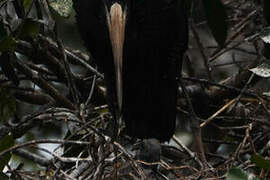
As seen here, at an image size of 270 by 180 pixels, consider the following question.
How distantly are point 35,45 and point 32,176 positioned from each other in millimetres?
825

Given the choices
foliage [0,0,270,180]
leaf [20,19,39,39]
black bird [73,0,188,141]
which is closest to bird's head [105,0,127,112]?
Result: black bird [73,0,188,141]

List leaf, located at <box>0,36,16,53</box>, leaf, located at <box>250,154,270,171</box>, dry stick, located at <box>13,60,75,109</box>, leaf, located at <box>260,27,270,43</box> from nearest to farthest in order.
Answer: leaf, located at <box>250,154,270,171</box> < leaf, located at <box>0,36,16,53</box> < leaf, located at <box>260,27,270,43</box> < dry stick, located at <box>13,60,75,109</box>

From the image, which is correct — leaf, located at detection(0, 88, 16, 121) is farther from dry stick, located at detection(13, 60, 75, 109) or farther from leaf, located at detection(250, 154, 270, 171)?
leaf, located at detection(250, 154, 270, 171)

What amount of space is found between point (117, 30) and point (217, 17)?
0.68 m

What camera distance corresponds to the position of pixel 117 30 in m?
2.77

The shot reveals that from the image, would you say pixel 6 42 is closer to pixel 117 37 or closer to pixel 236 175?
pixel 117 37

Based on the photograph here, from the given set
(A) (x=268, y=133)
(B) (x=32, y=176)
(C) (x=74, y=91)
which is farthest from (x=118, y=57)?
(A) (x=268, y=133)

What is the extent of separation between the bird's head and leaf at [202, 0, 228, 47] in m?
0.53

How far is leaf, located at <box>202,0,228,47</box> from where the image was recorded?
3.17 m

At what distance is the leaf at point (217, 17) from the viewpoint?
317cm

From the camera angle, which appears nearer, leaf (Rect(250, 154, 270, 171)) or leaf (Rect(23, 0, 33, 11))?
leaf (Rect(250, 154, 270, 171))

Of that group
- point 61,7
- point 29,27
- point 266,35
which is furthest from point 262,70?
point 29,27

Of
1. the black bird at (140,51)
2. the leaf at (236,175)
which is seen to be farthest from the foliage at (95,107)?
the black bird at (140,51)

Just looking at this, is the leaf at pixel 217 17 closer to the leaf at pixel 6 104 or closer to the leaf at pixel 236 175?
the leaf at pixel 6 104
